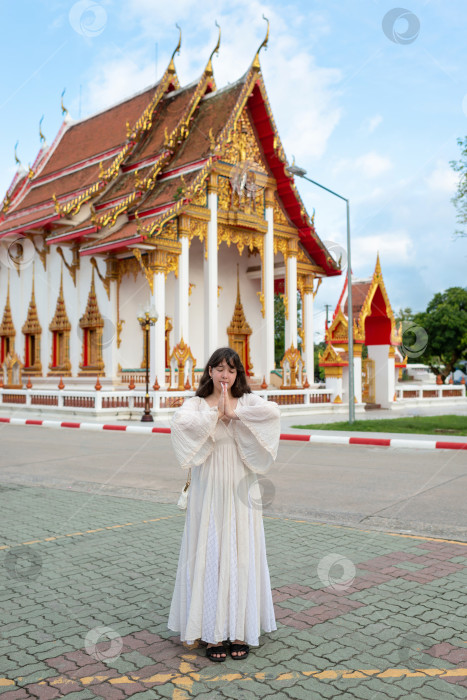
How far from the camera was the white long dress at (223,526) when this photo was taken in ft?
10.5

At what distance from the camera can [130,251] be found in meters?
21.6

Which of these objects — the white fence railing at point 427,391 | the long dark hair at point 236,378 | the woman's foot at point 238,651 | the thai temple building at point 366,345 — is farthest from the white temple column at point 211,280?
the woman's foot at point 238,651

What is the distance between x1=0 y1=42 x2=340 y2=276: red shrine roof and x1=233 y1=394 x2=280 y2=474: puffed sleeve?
16.6m

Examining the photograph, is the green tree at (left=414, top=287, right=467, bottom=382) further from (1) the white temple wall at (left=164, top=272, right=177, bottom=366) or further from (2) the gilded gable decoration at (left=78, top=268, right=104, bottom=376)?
(2) the gilded gable decoration at (left=78, top=268, right=104, bottom=376)

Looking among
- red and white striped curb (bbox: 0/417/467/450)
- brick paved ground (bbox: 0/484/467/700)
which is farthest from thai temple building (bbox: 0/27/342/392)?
brick paved ground (bbox: 0/484/467/700)

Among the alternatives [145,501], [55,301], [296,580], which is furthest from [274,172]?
[296,580]

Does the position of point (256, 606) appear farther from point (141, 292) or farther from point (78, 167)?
point (78, 167)

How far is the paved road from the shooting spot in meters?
6.53

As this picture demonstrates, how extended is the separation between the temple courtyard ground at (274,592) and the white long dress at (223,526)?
196 mm

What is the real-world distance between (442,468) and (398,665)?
7.00 m

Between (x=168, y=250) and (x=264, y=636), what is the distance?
17890mm

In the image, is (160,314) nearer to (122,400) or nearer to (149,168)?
(122,400)

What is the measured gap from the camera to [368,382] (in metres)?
24.1

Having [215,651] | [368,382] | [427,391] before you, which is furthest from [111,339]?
[215,651]
